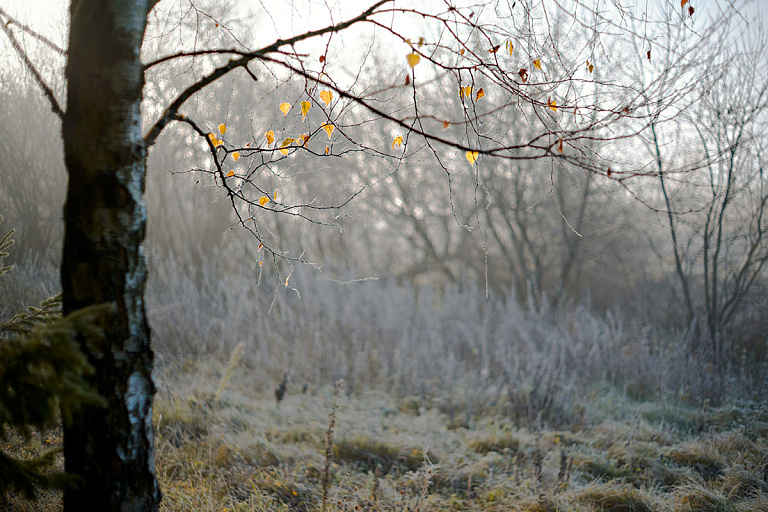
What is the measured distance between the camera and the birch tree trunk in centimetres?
156

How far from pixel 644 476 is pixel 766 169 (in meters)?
3.98

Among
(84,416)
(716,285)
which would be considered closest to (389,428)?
(84,416)

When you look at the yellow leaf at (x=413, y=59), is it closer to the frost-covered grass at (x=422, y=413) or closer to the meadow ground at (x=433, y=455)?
the frost-covered grass at (x=422, y=413)

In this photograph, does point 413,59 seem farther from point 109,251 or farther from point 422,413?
point 422,413

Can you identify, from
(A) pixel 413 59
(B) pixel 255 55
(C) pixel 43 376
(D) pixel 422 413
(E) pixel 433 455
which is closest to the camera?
(C) pixel 43 376

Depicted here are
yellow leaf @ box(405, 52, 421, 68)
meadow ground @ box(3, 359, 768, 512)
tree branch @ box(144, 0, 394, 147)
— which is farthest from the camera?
meadow ground @ box(3, 359, 768, 512)

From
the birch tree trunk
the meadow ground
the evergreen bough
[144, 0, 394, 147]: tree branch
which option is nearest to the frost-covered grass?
the meadow ground

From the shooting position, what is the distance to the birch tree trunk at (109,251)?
1560 millimetres

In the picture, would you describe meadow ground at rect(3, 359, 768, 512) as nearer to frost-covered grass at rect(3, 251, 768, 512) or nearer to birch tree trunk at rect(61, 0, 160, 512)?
frost-covered grass at rect(3, 251, 768, 512)

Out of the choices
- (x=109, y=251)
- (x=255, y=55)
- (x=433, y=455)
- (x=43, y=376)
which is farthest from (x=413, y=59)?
(x=433, y=455)

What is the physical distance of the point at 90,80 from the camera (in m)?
1.61

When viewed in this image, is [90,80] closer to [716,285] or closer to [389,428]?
[389,428]

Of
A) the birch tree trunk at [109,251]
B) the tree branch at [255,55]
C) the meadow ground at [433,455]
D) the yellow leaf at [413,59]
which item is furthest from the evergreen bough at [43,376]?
the meadow ground at [433,455]

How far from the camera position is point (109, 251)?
158 centimetres
